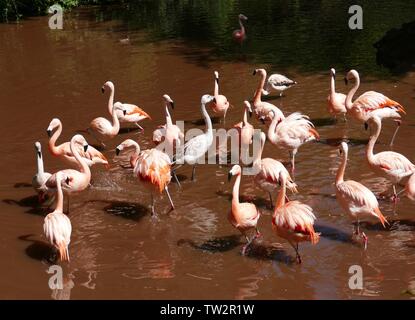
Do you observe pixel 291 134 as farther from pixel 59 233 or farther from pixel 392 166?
pixel 59 233

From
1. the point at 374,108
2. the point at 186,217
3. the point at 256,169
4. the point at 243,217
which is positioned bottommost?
the point at 186,217

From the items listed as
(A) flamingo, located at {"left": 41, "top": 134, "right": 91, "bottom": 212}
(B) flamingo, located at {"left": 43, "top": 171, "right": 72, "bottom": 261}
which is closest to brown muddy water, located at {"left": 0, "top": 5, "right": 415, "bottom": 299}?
(B) flamingo, located at {"left": 43, "top": 171, "right": 72, "bottom": 261}

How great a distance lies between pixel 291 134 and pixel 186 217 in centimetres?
203

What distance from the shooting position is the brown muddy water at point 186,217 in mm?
6059

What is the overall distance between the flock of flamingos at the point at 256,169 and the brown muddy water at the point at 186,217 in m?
0.26

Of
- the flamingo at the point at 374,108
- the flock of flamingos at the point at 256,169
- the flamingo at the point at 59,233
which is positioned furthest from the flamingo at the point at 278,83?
the flamingo at the point at 59,233

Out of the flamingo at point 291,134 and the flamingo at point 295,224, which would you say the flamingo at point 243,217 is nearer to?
the flamingo at point 295,224

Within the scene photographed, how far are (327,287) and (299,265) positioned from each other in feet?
1.60

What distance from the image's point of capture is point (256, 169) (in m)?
7.66

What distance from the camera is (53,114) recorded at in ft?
38.0

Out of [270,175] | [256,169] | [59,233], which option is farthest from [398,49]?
[59,233]

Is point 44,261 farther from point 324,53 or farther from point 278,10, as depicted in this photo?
point 278,10

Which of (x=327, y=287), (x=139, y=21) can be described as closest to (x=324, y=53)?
(x=139, y=21)

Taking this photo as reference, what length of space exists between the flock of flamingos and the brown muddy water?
0.26m
